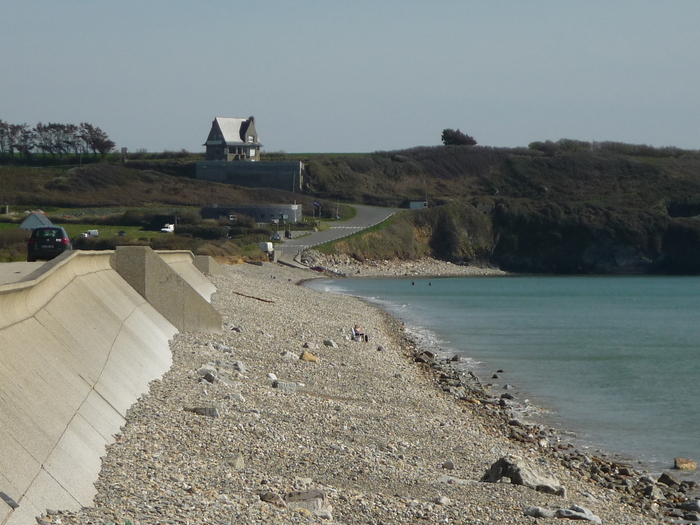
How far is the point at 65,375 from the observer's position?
34.8 feet

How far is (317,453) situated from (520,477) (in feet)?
9.44

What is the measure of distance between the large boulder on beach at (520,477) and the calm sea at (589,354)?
4756mm

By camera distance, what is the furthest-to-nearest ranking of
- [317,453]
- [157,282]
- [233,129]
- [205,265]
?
[233,129]
[205,265]
[157,282]
[317,453]

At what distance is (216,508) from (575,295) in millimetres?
77740

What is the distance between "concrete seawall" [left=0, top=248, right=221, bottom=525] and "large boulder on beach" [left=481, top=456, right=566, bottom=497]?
17.3 feet

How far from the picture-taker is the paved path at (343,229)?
102m

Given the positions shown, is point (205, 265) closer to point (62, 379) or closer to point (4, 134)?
point (62, 379)

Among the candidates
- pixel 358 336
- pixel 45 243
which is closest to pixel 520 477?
pixel 358 336

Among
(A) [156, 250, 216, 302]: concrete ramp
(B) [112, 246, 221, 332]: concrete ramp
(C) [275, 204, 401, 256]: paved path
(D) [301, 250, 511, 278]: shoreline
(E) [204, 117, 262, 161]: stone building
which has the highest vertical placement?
(E) [204, 117, 262, 161]: stone building

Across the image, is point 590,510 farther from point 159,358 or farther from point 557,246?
point 557,246

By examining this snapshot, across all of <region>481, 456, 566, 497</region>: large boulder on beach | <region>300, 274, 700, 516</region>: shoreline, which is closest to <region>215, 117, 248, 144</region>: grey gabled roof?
<region>300, 274, 700, 516</region>: shoreline

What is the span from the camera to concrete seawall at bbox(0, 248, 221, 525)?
24.6ft

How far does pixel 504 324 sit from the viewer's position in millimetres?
47625

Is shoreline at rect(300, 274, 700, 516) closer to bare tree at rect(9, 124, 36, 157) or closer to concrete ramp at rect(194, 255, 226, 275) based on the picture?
concrete ramp at rect(194, 255, 226, 275)
